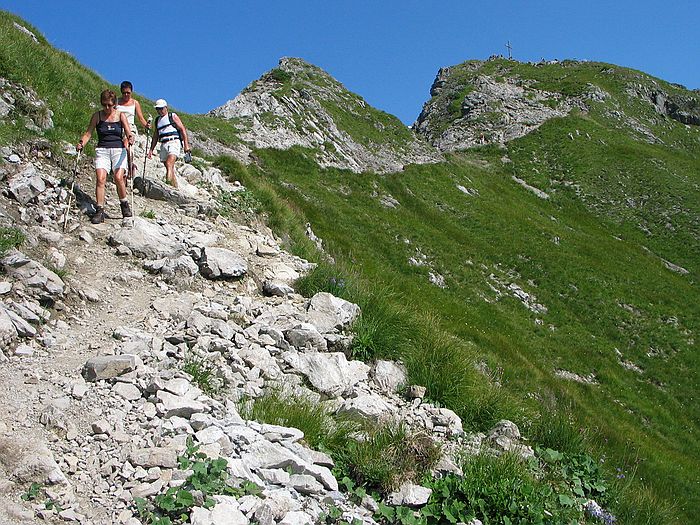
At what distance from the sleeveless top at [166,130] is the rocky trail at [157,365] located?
1672mm

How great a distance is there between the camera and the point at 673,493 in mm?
14125

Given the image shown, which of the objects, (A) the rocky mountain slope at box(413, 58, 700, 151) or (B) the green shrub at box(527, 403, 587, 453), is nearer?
(B) the green shrub at box(527, 403, 587, 453)

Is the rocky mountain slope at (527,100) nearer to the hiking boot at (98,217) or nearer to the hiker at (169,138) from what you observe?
the hiker at (169,138)

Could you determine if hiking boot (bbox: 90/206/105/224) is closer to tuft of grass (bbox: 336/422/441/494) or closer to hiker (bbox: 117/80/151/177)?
hiker (bbox: 117/80/151/177)

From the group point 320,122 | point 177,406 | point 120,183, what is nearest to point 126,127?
point 120,183

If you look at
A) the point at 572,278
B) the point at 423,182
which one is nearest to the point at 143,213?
the point at 572,278

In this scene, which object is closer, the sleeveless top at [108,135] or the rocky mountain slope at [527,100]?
the sleeveless top at [108,135]

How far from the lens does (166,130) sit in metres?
13.2

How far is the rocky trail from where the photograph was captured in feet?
15.6

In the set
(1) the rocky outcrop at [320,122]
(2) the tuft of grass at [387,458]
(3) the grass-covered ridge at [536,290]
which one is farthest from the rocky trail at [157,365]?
(1) the rocky outcrop at [320,122]

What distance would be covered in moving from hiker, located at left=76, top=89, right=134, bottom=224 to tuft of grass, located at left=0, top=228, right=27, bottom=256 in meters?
2.15

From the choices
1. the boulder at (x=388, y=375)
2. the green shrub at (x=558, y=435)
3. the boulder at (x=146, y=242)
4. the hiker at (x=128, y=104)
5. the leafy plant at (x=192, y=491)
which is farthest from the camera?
the hiker at (x=128, y=104)

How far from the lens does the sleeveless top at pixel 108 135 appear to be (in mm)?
10609

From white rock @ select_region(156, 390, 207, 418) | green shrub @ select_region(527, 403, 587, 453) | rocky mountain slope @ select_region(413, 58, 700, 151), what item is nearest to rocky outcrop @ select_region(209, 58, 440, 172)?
rocky mountain slope @ select_region(413, 58, 700, 151)
